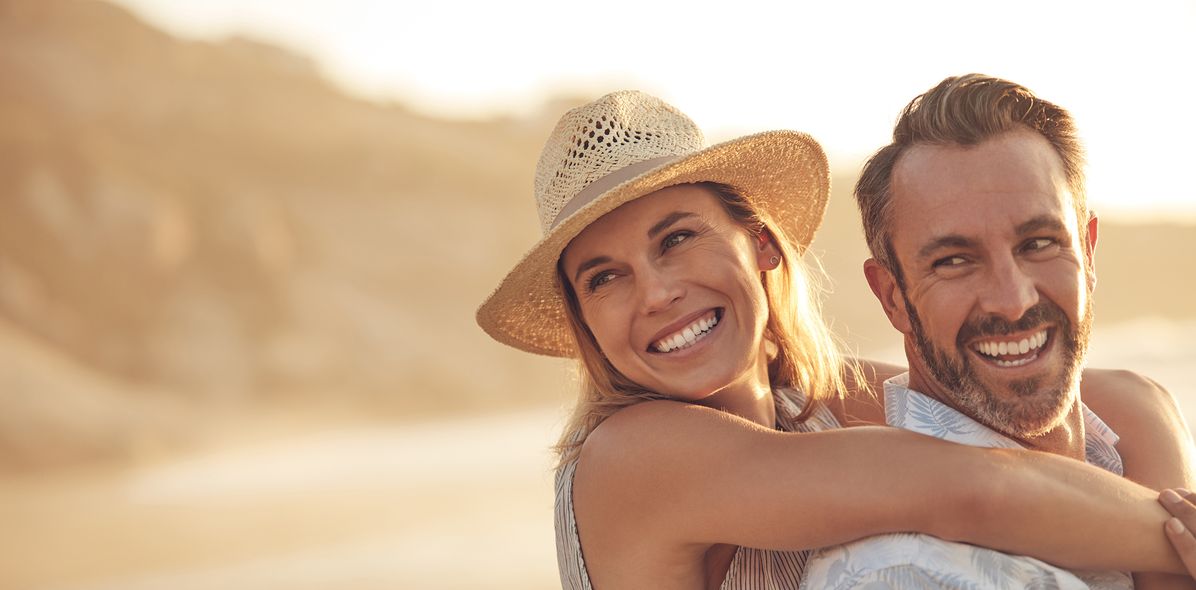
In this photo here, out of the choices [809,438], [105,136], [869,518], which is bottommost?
[869,518]

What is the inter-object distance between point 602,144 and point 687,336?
0.58 metres

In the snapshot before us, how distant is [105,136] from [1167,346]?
27725 millimetres

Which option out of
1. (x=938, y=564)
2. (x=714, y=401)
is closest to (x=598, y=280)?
(x=714, y=401)

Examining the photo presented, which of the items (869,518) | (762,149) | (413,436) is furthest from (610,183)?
(413,436)

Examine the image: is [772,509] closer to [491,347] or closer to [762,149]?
[762,149]

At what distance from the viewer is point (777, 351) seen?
3.72m

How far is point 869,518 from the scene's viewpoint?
2520 mm

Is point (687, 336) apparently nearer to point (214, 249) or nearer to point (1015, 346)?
point (1015, 346)

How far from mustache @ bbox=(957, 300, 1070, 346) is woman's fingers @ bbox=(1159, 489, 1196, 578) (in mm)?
426

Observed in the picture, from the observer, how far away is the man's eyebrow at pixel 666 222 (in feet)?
10.3

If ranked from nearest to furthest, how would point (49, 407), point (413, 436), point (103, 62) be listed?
1. point (49, 407)
2. point (413, 436)
3. point (103, 62)

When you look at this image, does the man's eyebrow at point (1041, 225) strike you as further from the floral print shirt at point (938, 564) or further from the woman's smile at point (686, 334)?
the woman's smile at point (686, 334)

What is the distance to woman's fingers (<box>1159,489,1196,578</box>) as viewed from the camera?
8.23ft

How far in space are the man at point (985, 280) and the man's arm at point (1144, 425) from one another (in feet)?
1.02
